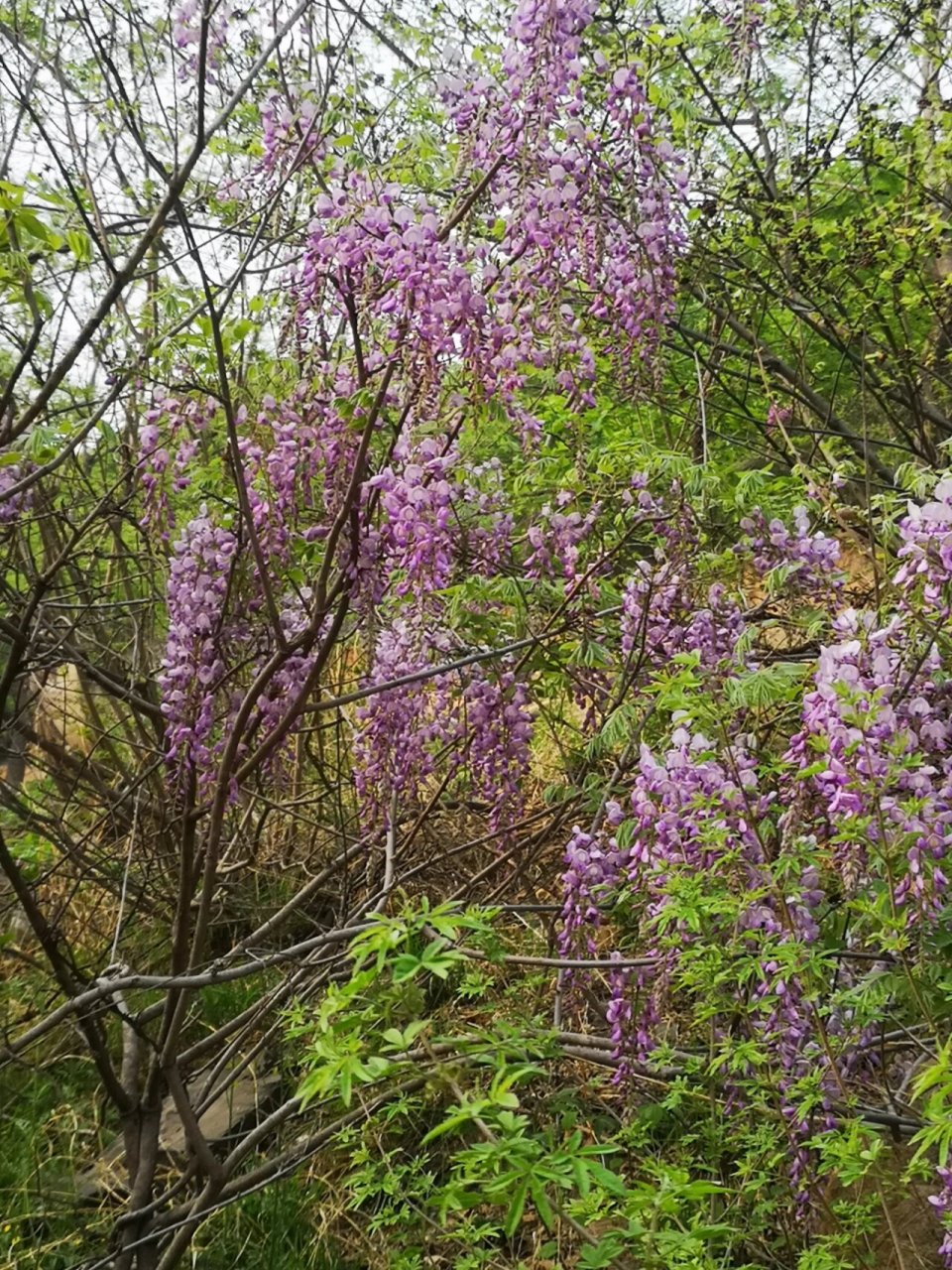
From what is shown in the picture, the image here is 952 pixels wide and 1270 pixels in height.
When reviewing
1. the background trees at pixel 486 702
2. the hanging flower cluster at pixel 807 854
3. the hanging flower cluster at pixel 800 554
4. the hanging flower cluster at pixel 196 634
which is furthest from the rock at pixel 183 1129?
the hanging flower cluster at pixel 800 554

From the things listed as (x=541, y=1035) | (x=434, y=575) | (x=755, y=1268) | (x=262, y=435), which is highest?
(x=262, y=435)

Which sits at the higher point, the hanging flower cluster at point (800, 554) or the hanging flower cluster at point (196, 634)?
the hanging flower cluster at point (196, 634)

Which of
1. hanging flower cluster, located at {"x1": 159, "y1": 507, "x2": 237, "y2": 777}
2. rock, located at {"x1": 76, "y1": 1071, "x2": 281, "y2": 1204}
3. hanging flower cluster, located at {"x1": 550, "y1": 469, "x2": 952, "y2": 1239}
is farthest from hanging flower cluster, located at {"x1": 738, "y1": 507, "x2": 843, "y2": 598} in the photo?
rock, located at {"x1": 76, "y1": 1071, "x2": 281, "y2": 1204}

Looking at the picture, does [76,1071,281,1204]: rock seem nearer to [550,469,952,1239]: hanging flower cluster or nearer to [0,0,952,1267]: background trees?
[0,0,952,1267]: background trees

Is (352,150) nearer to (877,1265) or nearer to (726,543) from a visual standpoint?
(726,543)

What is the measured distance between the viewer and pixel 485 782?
3.42 meters

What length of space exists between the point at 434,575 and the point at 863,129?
3.72 meters

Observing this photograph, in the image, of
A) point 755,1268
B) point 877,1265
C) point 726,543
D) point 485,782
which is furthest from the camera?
point 726,543

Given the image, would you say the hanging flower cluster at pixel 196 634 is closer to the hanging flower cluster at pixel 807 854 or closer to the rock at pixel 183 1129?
the hanging flower cluster at pixel 807 854

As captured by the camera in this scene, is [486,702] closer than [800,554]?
No

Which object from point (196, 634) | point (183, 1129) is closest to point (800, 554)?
point (196, 634)

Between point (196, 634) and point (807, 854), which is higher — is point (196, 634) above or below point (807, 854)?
above

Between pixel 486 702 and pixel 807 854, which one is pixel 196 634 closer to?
pixel 486 702

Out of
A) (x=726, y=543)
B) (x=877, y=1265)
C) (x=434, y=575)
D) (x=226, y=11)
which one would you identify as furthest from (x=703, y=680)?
(x=226, y=11)
